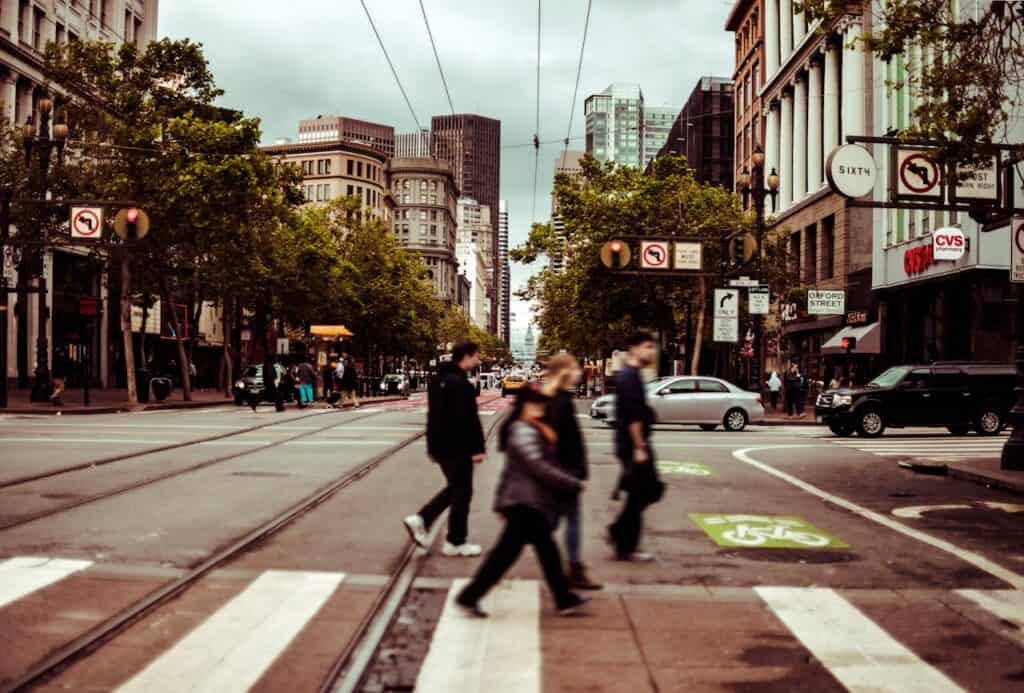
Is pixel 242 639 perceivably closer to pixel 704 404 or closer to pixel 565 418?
pixel 565 418

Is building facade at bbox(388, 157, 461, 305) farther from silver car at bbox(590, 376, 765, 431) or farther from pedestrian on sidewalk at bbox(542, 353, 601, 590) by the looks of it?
pedestrian on sidewalk at bbox(542, 353, 601, 590)

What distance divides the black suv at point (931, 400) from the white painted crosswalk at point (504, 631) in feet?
61.9

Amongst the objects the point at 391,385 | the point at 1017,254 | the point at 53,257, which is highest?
the point at 53,257

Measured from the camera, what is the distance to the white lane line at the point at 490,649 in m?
5.40

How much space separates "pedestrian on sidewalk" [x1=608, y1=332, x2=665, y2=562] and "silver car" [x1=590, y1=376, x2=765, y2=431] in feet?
62.2

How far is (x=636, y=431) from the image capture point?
8.70 metres

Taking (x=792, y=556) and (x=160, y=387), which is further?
(x=160, y=387)

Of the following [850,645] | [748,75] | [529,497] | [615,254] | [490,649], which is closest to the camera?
[490,649]

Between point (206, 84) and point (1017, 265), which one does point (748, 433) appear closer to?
point (1017, 265)

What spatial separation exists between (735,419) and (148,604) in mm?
22926

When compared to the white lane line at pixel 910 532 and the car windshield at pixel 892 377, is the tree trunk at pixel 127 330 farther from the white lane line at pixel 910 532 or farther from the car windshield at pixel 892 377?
the white lane line at pixel 910 532

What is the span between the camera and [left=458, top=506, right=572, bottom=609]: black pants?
21.5 feet

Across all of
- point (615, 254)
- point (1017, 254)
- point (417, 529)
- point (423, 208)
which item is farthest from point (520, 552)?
point (423, 208)

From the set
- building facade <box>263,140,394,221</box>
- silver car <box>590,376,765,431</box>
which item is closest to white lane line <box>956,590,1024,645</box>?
silver car <box>590,376,765,431</box>
